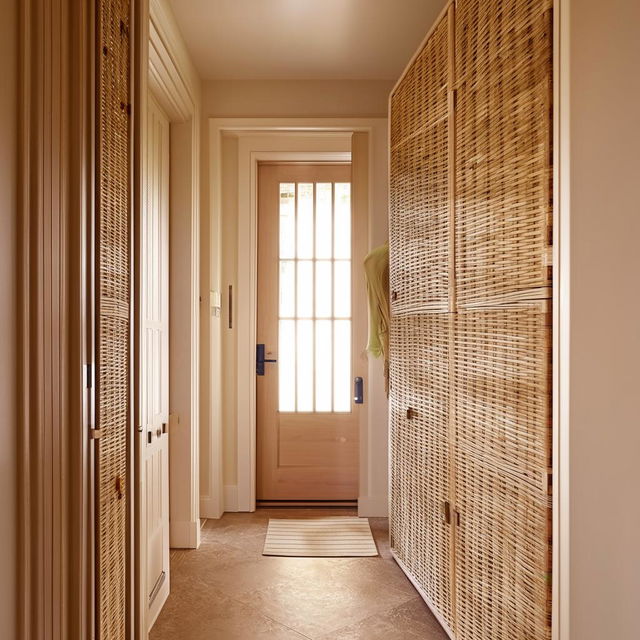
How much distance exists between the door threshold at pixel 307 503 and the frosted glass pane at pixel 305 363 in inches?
24.0

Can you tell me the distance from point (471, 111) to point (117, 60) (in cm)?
110

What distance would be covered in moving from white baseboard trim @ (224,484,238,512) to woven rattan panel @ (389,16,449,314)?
1667 millimetres

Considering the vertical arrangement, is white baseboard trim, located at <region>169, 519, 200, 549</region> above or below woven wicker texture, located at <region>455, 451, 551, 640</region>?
below

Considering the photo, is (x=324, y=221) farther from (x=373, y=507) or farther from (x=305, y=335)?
(x=373, y=507)

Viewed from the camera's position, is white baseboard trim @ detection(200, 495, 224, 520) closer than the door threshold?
Yes

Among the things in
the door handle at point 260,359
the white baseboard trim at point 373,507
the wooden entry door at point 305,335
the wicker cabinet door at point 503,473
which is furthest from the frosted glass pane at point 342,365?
the wicker cabinet door at point 503,473

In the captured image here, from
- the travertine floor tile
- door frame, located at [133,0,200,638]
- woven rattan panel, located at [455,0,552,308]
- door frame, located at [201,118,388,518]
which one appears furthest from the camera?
door frame, located at [201,118,388,518]

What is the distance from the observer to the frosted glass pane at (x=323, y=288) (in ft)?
13.4

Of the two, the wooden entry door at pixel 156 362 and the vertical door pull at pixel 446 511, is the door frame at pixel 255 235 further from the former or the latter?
the vertical door pull at pixel 446 511

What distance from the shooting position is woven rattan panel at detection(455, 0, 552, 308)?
5.01 feet

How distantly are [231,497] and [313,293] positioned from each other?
1.39 metres
